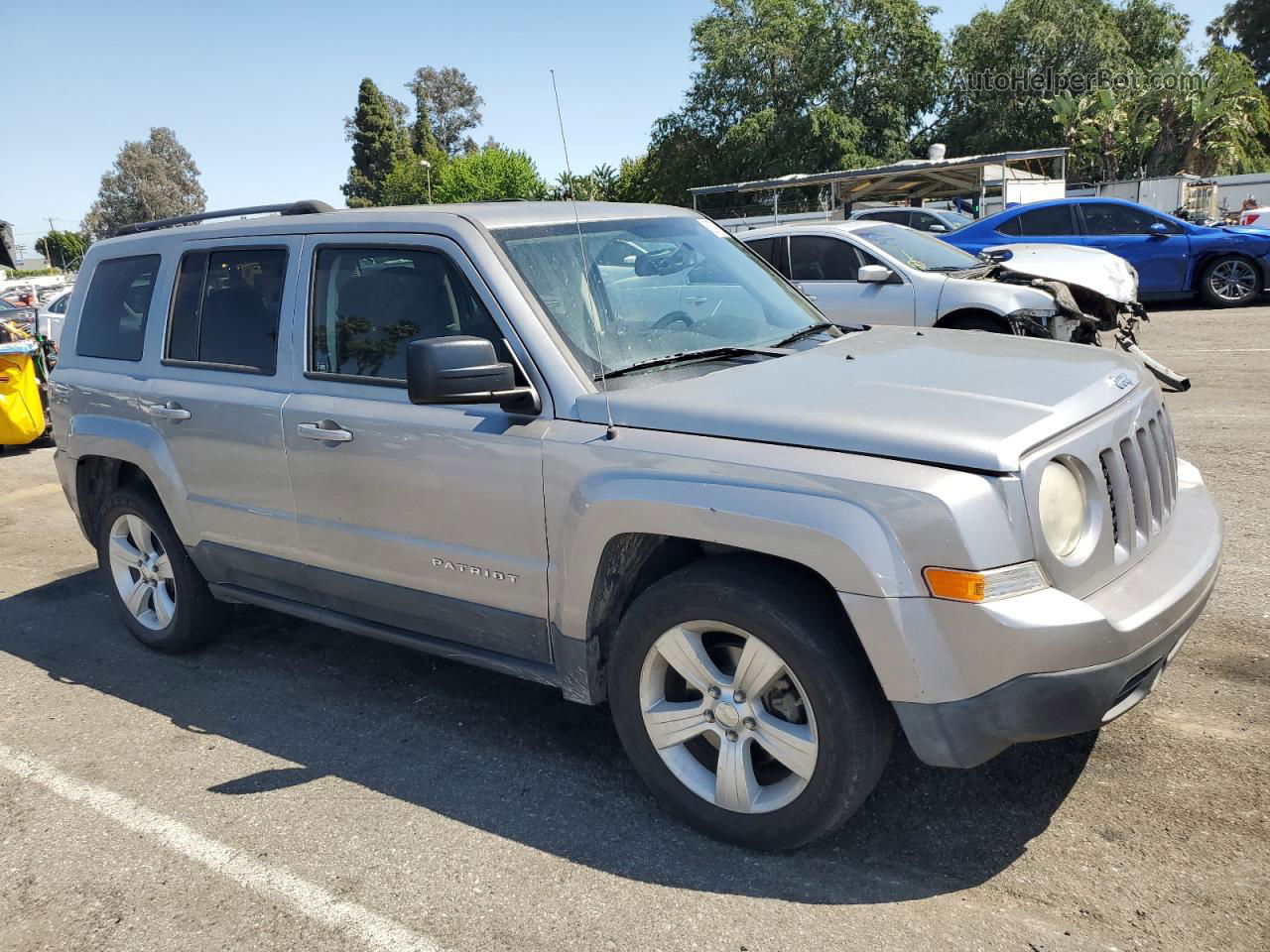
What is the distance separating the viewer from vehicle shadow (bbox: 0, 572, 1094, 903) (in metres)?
3.12

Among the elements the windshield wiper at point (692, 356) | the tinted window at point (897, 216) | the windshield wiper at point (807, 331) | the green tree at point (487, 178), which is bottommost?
the tinted window at point (897, 216)

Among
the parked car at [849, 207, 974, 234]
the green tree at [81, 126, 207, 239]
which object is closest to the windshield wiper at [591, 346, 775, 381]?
the parked car at [849, 207, 974, 234]

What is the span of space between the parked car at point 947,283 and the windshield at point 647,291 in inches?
200

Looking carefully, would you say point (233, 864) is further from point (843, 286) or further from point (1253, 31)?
point (1253, 31)

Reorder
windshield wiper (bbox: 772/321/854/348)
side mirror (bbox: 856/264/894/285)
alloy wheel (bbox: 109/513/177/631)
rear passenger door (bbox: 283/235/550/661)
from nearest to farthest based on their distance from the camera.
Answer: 1. rear passenger door (bbox: 283/235/550/661)
2. windshield wiper (bbox: 772/321/854/348)
3. alloy wheel (bbox: 109/513/177/631)
4. side mirror (bbox: 856/264/894/285)

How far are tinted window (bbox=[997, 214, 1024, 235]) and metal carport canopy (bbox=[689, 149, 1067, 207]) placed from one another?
8.62 m

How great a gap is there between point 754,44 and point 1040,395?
49394mm

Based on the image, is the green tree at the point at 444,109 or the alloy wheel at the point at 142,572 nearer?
the alloy wheel at the point at 142,572

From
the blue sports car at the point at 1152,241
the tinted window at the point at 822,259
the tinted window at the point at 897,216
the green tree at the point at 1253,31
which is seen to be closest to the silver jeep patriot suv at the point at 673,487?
the tinted window at the point at 822,259

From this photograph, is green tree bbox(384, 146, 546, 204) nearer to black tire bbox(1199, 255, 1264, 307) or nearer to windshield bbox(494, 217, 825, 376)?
black tire bbox(1199, 255, 1264, 307)

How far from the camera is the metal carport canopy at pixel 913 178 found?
25.0m

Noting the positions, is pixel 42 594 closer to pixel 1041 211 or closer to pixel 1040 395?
pixel 1040 395

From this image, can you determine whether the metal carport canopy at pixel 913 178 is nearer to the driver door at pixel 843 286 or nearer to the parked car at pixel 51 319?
the driver door at pixel 843 286

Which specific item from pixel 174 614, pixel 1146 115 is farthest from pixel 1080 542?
pixel 1146 115
